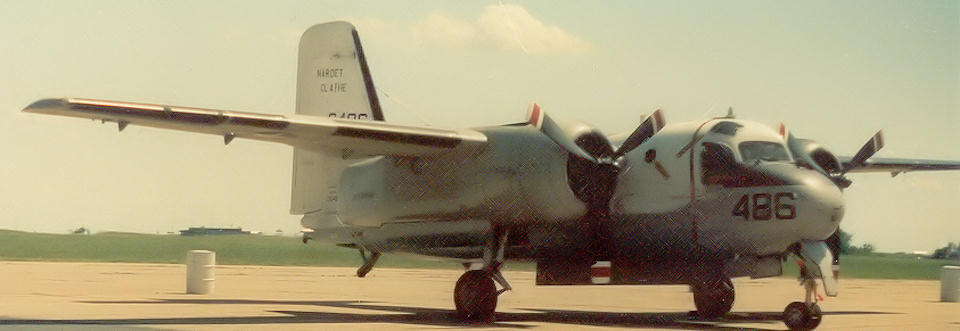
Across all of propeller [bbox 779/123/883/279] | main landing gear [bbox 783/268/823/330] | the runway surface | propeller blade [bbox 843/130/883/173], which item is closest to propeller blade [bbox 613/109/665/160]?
propeller [bbox 779/123/883/279]

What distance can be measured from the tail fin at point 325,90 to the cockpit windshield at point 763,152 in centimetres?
860

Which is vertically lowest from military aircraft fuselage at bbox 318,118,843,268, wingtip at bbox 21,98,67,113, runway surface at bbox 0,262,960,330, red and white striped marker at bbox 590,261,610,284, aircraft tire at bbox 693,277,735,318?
runway surface at bbox 0,262,960,330

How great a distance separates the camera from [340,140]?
18891mm

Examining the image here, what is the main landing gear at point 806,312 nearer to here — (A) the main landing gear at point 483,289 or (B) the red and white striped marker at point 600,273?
(B) the red and white striped marker at point 600,273

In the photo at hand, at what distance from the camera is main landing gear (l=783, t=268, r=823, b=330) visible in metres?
17.5

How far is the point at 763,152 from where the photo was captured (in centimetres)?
1805

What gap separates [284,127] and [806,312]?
8.39m

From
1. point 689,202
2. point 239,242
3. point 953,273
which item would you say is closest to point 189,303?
point 689,202

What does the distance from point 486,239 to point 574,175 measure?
73.1 inches

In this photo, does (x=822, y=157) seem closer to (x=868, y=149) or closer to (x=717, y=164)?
(x=868, y=149)

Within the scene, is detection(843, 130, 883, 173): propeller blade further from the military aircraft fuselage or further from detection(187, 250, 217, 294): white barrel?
detection(187, 250, 217, 294): white barrel

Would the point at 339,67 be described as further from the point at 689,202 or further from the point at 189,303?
the point at 689,202

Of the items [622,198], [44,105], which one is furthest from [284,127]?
[622,198]

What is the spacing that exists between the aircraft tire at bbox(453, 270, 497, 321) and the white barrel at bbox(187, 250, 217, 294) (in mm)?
10470
